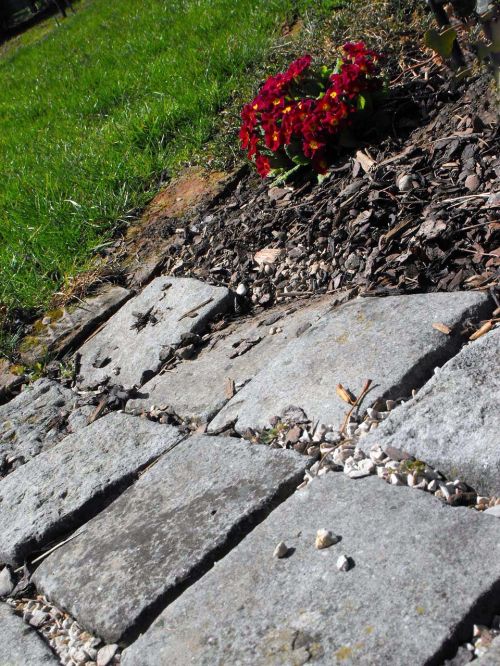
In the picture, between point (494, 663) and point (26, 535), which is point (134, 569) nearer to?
point (26, 535)

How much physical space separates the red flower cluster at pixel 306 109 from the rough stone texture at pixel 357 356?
1.17 m

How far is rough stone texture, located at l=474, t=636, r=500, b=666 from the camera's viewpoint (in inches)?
53.0

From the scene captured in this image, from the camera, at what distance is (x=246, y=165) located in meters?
4.12

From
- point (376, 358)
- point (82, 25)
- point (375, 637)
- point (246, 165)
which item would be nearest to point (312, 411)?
point (376, 358)

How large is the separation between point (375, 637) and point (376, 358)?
3.16ft

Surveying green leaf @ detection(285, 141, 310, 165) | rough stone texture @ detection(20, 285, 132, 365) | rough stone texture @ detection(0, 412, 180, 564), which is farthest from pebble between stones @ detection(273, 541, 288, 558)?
green leaf @ detection(285, 141, 310, 165)

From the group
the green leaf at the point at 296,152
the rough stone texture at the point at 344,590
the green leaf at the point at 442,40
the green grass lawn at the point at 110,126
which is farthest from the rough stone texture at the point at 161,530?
the green grass lawn at the point at 110,126

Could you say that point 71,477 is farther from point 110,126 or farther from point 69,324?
point 110,126

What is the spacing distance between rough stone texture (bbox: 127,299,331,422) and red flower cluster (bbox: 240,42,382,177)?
928mm

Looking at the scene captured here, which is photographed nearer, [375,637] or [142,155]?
[375,637]

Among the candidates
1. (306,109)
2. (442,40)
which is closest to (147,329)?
(306,109)

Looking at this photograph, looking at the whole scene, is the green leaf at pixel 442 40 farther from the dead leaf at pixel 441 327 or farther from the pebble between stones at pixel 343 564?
the pebble between stones at pixel 343 564

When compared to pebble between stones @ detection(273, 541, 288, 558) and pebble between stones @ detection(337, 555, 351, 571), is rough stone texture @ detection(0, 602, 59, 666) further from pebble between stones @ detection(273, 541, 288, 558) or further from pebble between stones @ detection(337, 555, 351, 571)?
pebble between stones @ detection(337, 555, 351, 571)

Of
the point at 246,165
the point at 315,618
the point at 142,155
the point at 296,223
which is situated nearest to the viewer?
the point at 315,618
